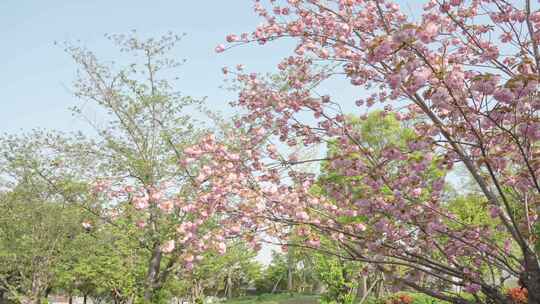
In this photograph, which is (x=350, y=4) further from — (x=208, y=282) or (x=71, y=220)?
(x=71, y=220)

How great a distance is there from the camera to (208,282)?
44.5 ft

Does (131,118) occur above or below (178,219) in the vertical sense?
above

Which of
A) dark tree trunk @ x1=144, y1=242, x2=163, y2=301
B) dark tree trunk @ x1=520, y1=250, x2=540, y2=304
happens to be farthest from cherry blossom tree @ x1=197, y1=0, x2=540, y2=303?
A: dark tree trunk @ x1=144, y1=242, x2=163, y2=301

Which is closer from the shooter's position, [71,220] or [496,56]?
[496,56]

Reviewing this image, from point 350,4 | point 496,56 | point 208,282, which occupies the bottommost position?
point 208,282

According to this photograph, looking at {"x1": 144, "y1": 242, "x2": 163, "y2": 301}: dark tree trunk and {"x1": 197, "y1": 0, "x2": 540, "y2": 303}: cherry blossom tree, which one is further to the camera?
{"x1": 144, "y1": 242, "x2": 163, "y2": 301}: dark tree trunk

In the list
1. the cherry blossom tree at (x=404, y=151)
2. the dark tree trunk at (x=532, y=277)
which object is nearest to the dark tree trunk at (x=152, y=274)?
the cherry blossom tree at (x=404, y=151)

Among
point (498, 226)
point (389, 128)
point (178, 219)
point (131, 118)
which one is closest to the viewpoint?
point (498, 226)

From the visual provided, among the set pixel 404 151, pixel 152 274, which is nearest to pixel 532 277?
pixel 404 151

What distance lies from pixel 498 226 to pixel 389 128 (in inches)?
701

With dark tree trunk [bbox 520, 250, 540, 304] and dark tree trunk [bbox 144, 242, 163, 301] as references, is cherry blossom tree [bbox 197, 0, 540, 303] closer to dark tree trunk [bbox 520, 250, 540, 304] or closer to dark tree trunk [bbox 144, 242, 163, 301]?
dark tree trunk [bbox 520, 250, 540, 304]

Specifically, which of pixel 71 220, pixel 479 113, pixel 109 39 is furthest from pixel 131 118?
pixel 479 113

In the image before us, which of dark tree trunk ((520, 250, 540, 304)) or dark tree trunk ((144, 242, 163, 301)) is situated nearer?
dark tree trunk ((520, 250, 540, 304))

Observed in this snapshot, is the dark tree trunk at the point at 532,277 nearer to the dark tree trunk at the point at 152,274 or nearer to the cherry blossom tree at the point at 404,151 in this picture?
the cherry blossom tree at the point at 404,151
